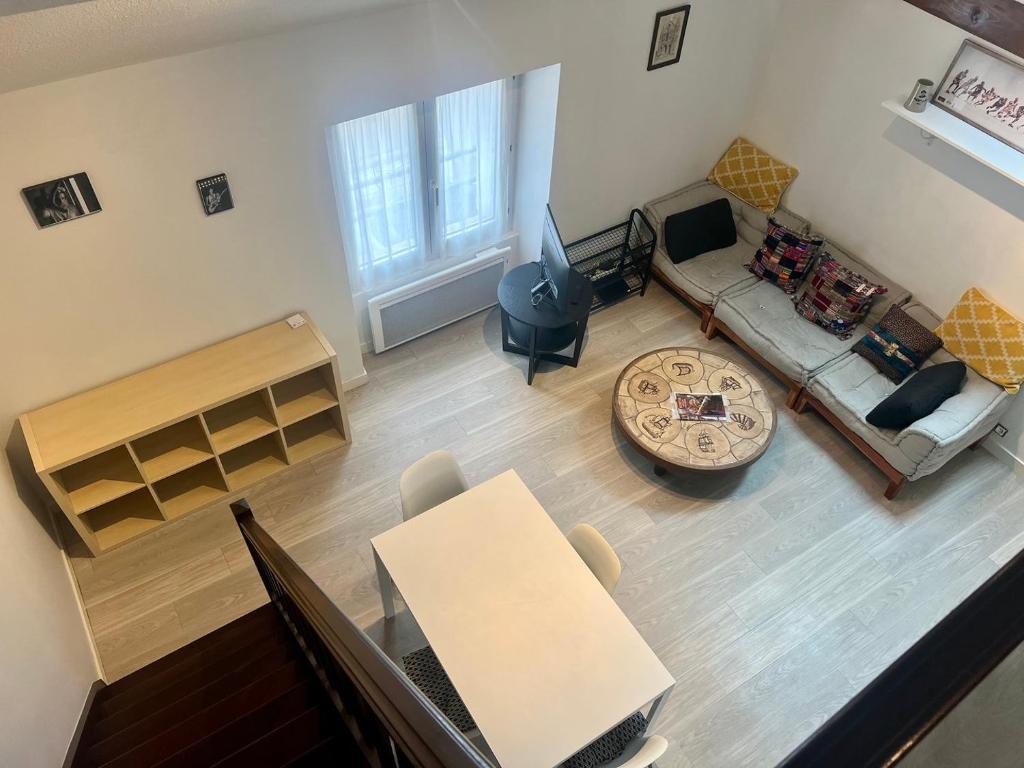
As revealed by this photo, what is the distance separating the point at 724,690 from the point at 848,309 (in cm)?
262

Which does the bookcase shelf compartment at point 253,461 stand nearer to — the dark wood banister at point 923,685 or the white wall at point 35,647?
the white wall at point 35,647

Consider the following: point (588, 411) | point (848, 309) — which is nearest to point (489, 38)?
point (588, 411)

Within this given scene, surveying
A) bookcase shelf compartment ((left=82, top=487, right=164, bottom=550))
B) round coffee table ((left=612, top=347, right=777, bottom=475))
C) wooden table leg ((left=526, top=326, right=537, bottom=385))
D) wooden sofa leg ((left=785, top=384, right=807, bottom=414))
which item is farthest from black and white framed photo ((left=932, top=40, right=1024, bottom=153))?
bookcase shelf compartment ((left=82, top=487, right=164, bottom=550))

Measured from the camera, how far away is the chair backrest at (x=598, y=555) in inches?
125

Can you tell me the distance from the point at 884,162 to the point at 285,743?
4659mm

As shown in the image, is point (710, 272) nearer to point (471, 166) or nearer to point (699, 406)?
point (699, 406)

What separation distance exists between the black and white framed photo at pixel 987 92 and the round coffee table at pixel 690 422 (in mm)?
1903

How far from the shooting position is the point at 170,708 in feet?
8.98

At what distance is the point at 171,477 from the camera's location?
4184mm

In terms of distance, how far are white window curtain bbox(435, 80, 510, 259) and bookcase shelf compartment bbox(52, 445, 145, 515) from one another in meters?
2.35

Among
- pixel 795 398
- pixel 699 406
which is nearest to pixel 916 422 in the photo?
pixel 795 398

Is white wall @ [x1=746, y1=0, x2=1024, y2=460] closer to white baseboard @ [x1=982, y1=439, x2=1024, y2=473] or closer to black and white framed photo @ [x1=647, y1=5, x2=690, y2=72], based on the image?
white baseboard @ [x1=982, y1=439, x2=1024, y2=473]

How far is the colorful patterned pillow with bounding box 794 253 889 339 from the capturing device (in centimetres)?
476

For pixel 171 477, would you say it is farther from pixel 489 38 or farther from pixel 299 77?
pixel 489 38
